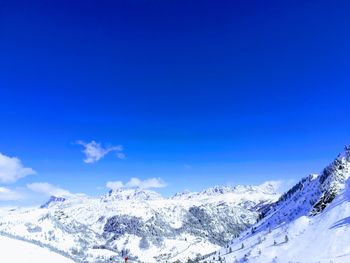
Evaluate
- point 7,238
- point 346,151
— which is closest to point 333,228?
point 346,151

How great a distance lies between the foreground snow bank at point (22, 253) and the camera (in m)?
120

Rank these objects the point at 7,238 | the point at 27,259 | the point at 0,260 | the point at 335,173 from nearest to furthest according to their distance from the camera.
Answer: the point at 0,260 < the point at 27,259 < the point at 7,238 < the point at 335,173

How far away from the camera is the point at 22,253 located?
12650cm

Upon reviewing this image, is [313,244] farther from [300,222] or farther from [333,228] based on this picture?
[300,222]

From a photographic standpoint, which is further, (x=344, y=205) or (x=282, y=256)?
(x=344, y=205)

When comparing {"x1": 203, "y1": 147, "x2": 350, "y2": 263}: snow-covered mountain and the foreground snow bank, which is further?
the foreground snow bank

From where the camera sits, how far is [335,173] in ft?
569

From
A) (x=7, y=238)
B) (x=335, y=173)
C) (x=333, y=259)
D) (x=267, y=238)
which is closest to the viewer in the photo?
(x=333, y=259)

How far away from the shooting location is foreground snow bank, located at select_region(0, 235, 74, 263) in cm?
11972

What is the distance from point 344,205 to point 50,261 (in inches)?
3827

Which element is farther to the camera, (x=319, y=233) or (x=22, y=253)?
(x=22, y=253)

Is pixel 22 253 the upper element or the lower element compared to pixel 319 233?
upper

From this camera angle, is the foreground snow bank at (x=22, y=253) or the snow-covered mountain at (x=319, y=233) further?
the foreground snow bank at (x=22, y=253)

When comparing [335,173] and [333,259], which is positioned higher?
[335,173]
